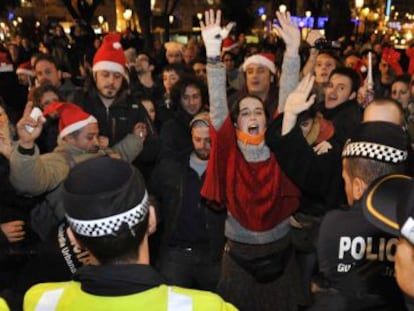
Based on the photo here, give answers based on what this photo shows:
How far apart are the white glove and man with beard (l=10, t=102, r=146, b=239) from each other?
1.12 metres

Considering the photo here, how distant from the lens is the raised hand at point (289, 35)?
154 inches

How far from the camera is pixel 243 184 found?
3.67m

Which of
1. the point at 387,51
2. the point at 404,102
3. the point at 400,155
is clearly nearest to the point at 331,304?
the point at 400,155

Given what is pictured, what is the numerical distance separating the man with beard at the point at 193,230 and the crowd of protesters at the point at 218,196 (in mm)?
11

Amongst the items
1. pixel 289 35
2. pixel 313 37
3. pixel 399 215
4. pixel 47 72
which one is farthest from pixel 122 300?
pixel 47 72

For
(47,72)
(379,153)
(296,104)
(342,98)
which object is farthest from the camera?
(47,72)

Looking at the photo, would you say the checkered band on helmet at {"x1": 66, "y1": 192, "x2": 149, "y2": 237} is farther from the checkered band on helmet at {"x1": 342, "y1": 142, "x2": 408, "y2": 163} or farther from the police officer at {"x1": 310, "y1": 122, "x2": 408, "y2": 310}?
the checkered band on helmet at {"x1": 342, "y1": 142, "x2": 408, "y2": 163}

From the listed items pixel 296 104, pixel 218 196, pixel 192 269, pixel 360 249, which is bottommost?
pixel 192 269

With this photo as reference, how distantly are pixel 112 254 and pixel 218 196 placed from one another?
6.16ft

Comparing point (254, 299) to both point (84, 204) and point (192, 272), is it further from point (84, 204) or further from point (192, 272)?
point (84, 204)

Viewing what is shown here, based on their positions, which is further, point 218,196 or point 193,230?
point 193,230

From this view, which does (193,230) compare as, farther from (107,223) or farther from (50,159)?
(107,223)

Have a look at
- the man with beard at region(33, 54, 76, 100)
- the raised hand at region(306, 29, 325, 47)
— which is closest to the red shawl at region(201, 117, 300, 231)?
the raised hand at region(306, 29, 325, 47)

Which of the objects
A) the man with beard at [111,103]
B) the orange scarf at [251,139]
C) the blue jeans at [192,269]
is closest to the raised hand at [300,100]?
the orange scarf at [251,139]
